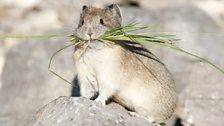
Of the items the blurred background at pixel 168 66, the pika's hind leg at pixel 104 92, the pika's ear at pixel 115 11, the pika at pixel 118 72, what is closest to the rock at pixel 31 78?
the blurred background at pixel 168 66

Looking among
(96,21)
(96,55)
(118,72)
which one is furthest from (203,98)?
(96,21)

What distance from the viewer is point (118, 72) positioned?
10.4 m

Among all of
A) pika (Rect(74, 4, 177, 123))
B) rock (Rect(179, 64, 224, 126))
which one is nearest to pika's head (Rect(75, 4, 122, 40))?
pika (Rect(74, 4, 177, 123))

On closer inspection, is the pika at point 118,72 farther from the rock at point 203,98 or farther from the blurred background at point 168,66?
the rock at point 203,98

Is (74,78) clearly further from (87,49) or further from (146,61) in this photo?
(87,49)

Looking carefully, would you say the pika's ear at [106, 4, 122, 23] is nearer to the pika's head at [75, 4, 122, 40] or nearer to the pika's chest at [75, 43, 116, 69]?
the pika's head at [75, 4, 122, 40]

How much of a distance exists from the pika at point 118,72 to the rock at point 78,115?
93cm

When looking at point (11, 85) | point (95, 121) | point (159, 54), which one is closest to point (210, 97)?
point (159, 54)

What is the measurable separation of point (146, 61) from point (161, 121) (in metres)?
1.02

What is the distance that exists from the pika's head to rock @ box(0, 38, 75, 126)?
398 centimetres

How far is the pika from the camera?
10.0m

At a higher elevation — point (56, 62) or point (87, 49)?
point (87, 49)

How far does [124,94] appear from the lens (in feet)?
35.1

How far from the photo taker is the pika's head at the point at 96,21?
9750 mm
